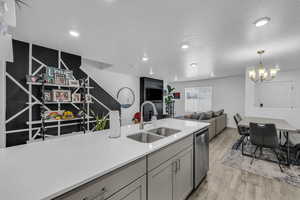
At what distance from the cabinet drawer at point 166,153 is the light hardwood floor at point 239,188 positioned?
854 millimetres

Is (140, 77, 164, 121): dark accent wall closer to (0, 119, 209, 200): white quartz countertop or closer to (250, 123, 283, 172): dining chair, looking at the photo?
(250, 123, 283, 172): dining chair

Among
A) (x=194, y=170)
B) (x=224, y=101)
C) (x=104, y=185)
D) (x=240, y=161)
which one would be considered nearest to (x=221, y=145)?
(x=240, y=161)

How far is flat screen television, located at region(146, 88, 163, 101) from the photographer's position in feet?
21.4

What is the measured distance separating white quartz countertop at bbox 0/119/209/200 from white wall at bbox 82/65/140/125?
3.37 meters

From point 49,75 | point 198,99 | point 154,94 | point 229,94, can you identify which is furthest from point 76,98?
point 229,94

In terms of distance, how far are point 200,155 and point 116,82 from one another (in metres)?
4.55

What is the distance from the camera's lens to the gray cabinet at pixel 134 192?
2.90 ft

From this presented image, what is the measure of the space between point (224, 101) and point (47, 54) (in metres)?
7.02

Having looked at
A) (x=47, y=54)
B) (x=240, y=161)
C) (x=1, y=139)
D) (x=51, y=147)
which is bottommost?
(x=240, y=161)

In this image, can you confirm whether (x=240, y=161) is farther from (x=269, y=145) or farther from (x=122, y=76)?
(x=122, y=76)

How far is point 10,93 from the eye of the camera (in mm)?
2199

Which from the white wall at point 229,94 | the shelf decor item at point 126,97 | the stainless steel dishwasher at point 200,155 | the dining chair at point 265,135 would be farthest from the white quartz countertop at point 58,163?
the white wall at point 229,94

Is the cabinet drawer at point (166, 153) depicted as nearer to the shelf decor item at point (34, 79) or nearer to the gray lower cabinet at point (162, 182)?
the gray lower cabinet at point (162, 182)

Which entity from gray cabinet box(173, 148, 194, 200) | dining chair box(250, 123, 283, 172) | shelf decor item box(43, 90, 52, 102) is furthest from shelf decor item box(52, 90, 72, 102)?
dining chair box(250, 123, 283, 172)
